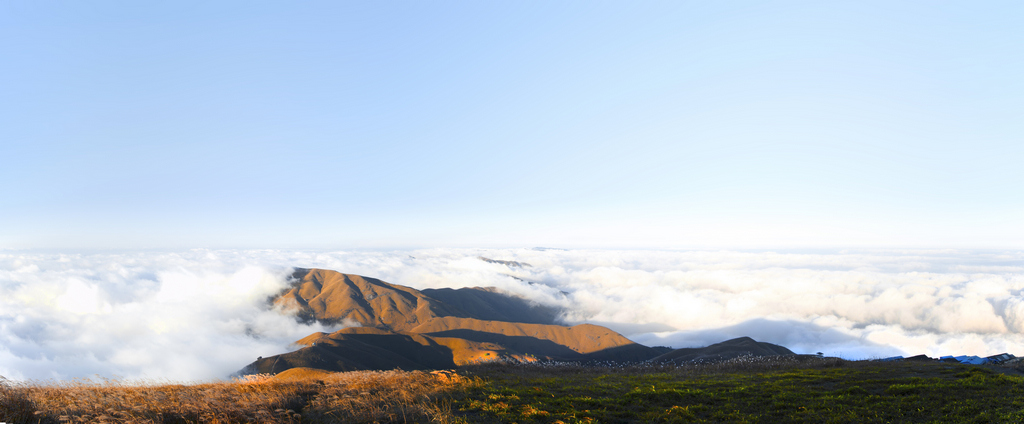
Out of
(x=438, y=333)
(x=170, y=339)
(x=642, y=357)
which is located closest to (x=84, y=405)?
(x=642, y=357)

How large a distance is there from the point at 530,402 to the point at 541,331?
172m

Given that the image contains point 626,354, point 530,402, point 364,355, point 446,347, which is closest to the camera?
point 530,402

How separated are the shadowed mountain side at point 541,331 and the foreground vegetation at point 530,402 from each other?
Answer: 156701 millimetres

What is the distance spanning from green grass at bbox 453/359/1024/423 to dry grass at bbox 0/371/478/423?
5.29 feet

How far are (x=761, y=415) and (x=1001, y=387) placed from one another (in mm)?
9634

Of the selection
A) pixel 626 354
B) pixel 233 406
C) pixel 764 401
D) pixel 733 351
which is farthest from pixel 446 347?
pixel 233 406

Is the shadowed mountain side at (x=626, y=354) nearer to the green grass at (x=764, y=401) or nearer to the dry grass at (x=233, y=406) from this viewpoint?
the green grass at (x=764, y=401)

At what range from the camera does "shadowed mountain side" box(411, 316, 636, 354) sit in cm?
16462

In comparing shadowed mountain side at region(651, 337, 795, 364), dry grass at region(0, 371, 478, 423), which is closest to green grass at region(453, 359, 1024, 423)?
dry grass at region(0, 371, 478, 423)

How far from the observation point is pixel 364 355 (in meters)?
107

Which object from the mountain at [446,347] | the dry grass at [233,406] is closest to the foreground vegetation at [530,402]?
the dry grass at [233,406]

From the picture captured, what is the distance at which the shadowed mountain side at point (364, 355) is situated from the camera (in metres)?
93.9

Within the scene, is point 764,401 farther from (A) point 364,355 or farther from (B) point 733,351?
(A) point 364,355

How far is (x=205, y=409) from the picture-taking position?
9.12 m
